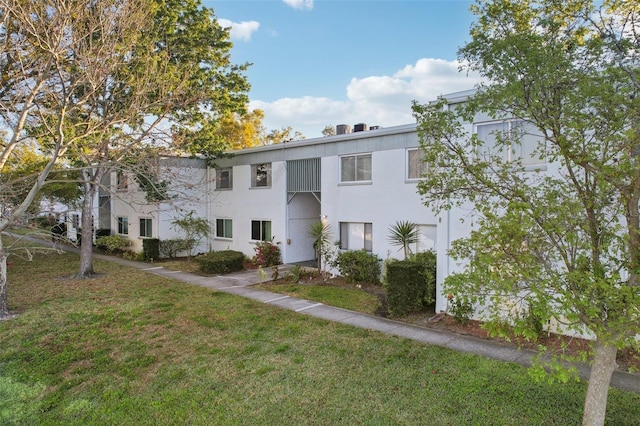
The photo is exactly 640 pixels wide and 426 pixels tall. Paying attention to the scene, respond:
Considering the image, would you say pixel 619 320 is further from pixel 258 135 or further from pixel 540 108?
pixel 258 135

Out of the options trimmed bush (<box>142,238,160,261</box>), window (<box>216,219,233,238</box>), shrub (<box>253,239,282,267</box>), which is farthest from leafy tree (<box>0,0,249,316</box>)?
window (<box>216,219,233,238</box>)

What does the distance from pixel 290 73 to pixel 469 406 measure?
15.5m

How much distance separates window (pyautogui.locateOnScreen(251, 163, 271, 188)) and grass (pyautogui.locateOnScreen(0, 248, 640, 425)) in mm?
9415

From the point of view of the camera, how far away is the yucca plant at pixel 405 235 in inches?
479

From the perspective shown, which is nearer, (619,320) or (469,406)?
(619,320)

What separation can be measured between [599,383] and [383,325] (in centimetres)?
512

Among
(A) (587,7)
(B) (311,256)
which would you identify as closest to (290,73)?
(B) (311,256)

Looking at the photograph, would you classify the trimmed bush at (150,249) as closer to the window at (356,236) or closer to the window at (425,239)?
the window at (356,236)

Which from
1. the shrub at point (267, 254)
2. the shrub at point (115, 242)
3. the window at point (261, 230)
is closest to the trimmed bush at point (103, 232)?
the shrub at point (115, 242)

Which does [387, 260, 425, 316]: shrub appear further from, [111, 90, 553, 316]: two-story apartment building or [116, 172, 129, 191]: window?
[116, 172, 129, 191]: window

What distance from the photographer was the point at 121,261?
759 inches

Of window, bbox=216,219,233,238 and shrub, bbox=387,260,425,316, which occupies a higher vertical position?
window, bbox=216,219,233,238

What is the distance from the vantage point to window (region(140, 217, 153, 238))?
68.8ft

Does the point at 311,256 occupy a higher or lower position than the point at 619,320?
lower
